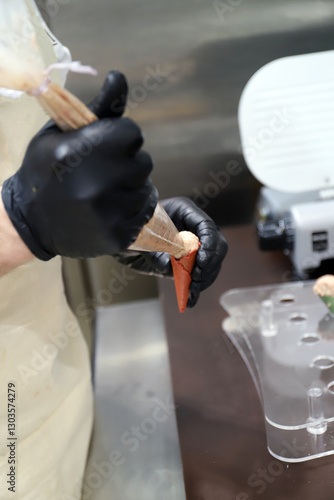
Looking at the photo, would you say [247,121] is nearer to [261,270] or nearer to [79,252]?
[261,270]

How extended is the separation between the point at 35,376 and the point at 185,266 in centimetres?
31

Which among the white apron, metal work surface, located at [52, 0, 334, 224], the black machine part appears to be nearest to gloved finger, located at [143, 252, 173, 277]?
the white apron

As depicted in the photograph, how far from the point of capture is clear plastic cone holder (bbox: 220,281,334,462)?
2.91ft

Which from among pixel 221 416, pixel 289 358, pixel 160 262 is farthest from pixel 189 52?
pixel 221 416

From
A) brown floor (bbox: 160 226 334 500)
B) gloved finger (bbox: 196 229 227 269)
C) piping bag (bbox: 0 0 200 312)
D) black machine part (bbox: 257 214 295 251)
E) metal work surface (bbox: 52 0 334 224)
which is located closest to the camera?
piping bag (bbox: 0 0 200 312)

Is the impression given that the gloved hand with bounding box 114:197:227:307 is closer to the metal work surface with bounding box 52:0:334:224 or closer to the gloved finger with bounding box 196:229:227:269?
Answer: the gloved finger with bounding box 196:229:227:269

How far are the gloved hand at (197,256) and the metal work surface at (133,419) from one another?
0.28m

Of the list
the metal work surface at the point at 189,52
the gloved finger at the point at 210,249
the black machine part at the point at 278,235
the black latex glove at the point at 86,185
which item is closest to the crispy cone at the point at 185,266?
the gloved finger at the point at 210,249

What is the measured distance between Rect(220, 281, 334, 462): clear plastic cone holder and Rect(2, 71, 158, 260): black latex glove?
0.47 m

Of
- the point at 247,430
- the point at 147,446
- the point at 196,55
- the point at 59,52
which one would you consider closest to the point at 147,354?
the point at 147,446

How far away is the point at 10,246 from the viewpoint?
2.17 feet

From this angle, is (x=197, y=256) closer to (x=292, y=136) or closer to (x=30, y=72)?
(x=30, y=72)

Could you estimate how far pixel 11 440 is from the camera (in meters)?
0.86

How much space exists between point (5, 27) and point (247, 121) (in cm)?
95
